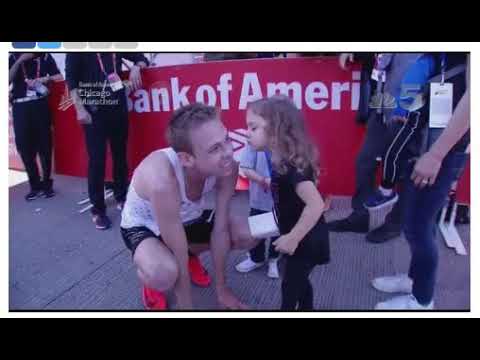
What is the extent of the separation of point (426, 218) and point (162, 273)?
1.10 meters

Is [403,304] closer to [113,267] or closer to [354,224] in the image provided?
[354,224]

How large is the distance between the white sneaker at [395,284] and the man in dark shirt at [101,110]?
1.48 m

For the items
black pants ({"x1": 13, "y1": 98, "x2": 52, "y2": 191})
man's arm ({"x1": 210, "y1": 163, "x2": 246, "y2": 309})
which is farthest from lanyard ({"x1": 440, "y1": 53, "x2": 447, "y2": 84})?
black pants ({"x1": 13, "y1": 98, "x2": 52, "y2": 191})

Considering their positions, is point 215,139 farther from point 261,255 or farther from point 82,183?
point 82,183

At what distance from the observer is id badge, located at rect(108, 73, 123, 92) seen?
1.79 metres

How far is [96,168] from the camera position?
231 centimetres

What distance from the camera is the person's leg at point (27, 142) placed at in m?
2.18

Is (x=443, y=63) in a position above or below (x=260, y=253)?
above

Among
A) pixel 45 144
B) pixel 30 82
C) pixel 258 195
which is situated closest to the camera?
pixel 30 82

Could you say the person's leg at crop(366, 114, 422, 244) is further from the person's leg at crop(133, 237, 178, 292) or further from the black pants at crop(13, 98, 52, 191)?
the black pants at crop(13, 98, 52, 191)

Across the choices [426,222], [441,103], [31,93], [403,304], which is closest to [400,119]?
[441,103]

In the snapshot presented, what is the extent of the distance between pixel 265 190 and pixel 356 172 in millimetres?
610

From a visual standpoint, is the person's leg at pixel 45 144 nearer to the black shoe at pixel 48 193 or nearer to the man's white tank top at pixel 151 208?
the black shoe at pixel 48 193
